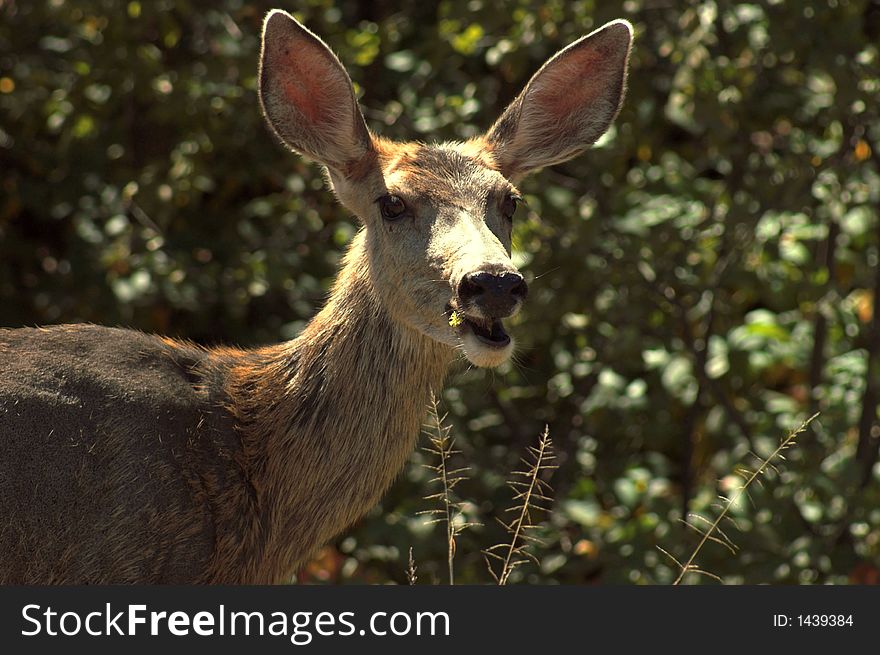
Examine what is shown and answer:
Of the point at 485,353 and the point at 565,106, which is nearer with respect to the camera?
the point at 485,353

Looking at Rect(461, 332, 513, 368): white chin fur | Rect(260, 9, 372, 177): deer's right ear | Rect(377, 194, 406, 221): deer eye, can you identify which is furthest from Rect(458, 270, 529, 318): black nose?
Rect(260, 9, 372, 177): deer's right ear

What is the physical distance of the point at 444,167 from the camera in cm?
491

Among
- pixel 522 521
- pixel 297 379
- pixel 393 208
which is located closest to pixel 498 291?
pixel 393 208

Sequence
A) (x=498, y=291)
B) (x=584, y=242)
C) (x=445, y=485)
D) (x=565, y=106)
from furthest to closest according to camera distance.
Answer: (x=584, y=242) < (x=565, y=106) < (x=445, y=485) < (x=498, y=291)

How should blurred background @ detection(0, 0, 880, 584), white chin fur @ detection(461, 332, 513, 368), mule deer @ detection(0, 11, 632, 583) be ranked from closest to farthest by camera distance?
mule deer @ detection(0, 11, 632, 583) < white chin fur @ detection(461, 332, 513, 368) < blurred background @ detection(0, 0, 880, 584)

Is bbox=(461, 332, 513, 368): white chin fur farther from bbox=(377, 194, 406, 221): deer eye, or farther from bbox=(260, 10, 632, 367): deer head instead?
bbox=(377, 194, 406, 221): deer eye

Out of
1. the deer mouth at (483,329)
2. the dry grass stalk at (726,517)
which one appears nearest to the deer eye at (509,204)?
the deer mouth at (483,329)

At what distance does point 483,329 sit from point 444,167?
2.57 feet

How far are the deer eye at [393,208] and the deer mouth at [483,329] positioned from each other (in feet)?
1.76

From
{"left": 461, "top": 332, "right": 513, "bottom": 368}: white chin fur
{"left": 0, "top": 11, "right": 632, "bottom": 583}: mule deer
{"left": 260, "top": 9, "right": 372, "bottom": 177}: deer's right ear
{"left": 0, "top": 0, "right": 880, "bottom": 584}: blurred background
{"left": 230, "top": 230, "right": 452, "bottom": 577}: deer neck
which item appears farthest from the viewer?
{"left": 0, "top": 0, "right": 880, "bottom": 584}: blurred background

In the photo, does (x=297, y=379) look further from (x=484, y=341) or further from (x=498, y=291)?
(x=498, y=291)

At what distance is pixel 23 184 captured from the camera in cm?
807

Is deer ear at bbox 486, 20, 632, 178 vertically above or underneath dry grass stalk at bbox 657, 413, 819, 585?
above

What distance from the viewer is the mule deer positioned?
4164 mm
